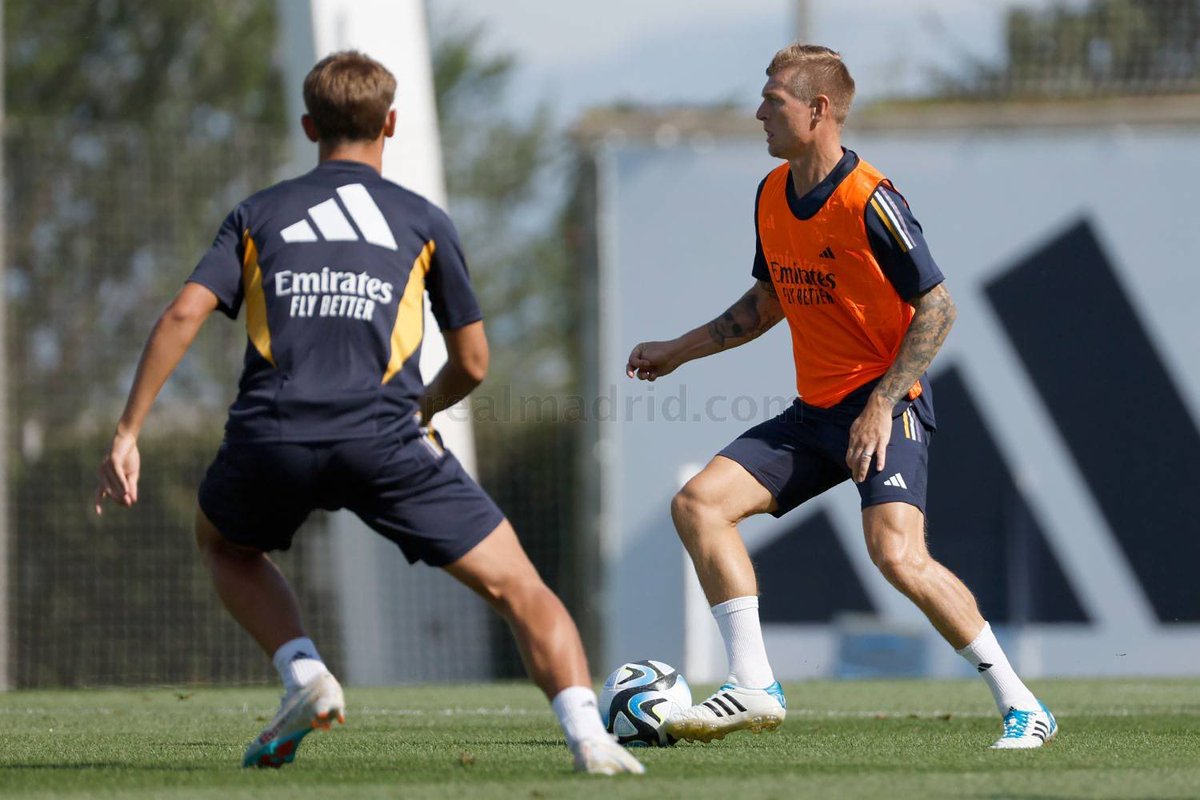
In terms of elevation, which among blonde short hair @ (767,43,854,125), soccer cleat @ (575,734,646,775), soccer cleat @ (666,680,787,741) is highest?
blonde short hair @ (767,43,854,125)

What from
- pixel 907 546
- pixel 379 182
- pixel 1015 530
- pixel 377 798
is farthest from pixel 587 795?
pixel 1015 530

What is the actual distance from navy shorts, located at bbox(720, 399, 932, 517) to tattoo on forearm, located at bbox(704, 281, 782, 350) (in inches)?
16.4

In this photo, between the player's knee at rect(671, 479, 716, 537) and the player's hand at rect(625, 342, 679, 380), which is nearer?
the player's knee at rect(671, 479, 716, 537)

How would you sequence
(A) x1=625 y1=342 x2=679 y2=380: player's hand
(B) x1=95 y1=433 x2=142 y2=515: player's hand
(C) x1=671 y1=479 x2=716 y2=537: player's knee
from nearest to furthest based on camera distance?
(B) x1=95 y1=433 x2=142 y2=515: player's hand < (C) x1=671 y1=479 x2=716 y2=537: player's knee < (A) x1=625 y1=342 x2=679 y2=380: player's hand

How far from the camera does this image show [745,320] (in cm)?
646

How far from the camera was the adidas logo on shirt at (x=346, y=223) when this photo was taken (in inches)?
169

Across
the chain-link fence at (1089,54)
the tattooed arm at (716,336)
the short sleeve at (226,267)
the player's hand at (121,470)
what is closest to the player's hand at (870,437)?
Result: the tattooed arm at (716,336)

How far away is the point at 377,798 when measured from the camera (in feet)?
13.3

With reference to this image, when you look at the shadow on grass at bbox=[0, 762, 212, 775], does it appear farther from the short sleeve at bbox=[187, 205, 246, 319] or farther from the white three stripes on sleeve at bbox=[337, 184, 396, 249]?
the white three stripes on sleeve at bbox=[337, 184, 396, 249]

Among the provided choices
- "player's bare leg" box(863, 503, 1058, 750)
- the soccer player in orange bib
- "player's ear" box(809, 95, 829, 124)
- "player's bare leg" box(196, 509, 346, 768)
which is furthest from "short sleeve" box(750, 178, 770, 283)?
"player's bare leg" box(196, 509, 346, 768)

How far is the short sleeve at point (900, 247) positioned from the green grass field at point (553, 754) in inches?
60.1

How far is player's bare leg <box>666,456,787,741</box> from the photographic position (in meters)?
5.83

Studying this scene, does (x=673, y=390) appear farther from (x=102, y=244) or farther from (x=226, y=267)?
(x=226, y=267)

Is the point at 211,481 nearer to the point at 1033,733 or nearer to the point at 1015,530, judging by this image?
the point at 1033,733
